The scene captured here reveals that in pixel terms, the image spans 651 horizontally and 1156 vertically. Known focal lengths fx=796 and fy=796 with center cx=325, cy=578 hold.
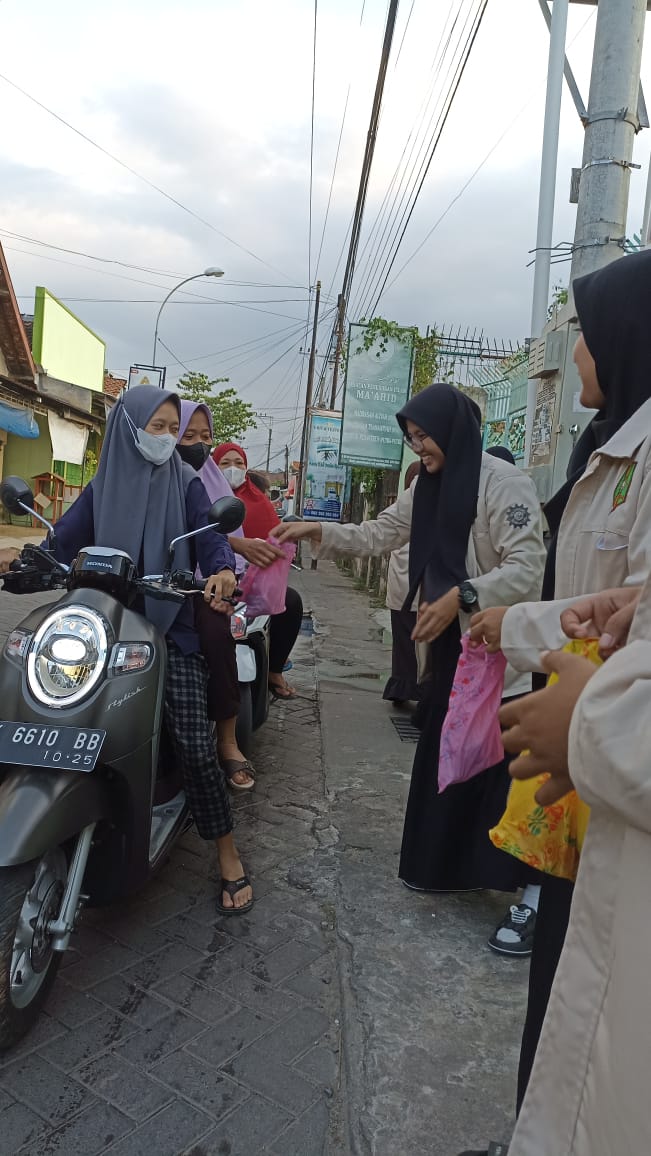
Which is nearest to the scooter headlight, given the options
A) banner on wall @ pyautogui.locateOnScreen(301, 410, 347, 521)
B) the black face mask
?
the black face mask

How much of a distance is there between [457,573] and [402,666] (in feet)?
9.85

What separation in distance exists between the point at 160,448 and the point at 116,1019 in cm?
178

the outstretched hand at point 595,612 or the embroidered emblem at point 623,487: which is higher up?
the embroidered emblem at point 623,487

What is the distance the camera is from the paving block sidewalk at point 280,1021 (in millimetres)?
1837

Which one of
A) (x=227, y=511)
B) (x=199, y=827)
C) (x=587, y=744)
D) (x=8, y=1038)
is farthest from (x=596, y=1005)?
(x=199, y=827)

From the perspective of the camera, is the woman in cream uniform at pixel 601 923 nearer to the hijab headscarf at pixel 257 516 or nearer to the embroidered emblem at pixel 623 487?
the embroidered emblem at pixel 623 487

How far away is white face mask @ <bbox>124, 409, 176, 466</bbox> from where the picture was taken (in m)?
2.77

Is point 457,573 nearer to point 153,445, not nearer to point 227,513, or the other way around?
point 227,513

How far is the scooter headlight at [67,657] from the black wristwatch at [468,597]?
107cm

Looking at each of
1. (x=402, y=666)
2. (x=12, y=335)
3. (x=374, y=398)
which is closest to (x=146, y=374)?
(x=12, y=335)

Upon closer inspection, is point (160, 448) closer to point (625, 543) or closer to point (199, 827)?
point (199, 827)

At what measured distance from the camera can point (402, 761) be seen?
4602mm

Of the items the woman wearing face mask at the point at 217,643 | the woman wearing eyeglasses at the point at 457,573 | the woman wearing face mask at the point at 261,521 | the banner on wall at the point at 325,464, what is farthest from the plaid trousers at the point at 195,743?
the banner on wall at the point at 325,464

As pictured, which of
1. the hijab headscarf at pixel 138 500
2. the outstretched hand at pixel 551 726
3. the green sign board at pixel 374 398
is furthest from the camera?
the green sign board at pixel 374 398
